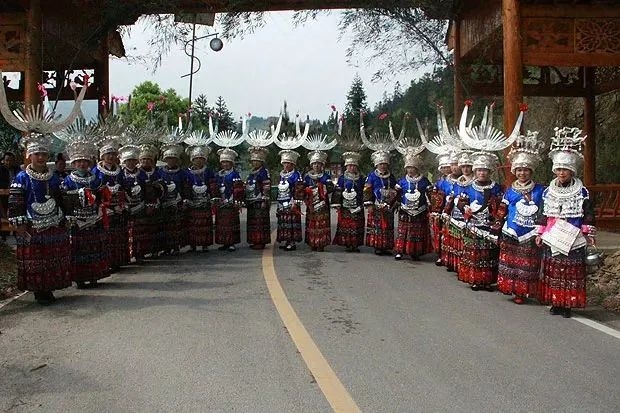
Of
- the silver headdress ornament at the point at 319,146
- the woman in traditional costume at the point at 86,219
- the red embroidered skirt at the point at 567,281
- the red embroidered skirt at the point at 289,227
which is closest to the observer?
the red embroidered skirt at the point at 567,281

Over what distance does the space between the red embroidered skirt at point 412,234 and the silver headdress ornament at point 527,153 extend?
146 inches

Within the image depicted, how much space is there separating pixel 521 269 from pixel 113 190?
20.4ft

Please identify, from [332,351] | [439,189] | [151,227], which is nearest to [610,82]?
[439,189]

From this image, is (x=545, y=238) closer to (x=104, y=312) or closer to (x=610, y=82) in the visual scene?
(x=104, y=312)

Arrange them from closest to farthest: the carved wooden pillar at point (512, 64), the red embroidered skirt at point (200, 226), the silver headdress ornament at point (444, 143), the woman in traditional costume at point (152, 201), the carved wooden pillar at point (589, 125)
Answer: the silver headdress ornament at point (444, 143) < the carved wooden pillar at point (512, 64) < the woman in traditional costume at point (152, 201) < the red embroidered skirt at point (200, 226) < the carved wooden pillar at point (589, 125)

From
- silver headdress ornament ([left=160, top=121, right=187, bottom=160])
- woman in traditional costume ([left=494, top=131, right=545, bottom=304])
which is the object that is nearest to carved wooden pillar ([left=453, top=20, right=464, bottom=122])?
silver headdress ornament ([left=160, top=121, right=187, bottom=160])

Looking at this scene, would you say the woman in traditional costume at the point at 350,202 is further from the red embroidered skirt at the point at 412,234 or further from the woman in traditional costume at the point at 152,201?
the woman in traditional costume at the point at 152,201

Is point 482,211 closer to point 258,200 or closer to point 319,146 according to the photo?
point 319,146

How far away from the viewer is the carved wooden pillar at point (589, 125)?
17062 millimetres

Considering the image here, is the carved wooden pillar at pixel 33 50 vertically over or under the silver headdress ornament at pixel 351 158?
over

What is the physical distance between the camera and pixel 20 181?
325 inches

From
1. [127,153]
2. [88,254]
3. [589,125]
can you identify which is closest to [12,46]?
[127,153]

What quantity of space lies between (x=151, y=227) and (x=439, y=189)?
533 centimetres

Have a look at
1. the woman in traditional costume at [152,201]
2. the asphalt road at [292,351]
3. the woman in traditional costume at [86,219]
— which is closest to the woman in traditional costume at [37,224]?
the asphalt road at [292,351]
